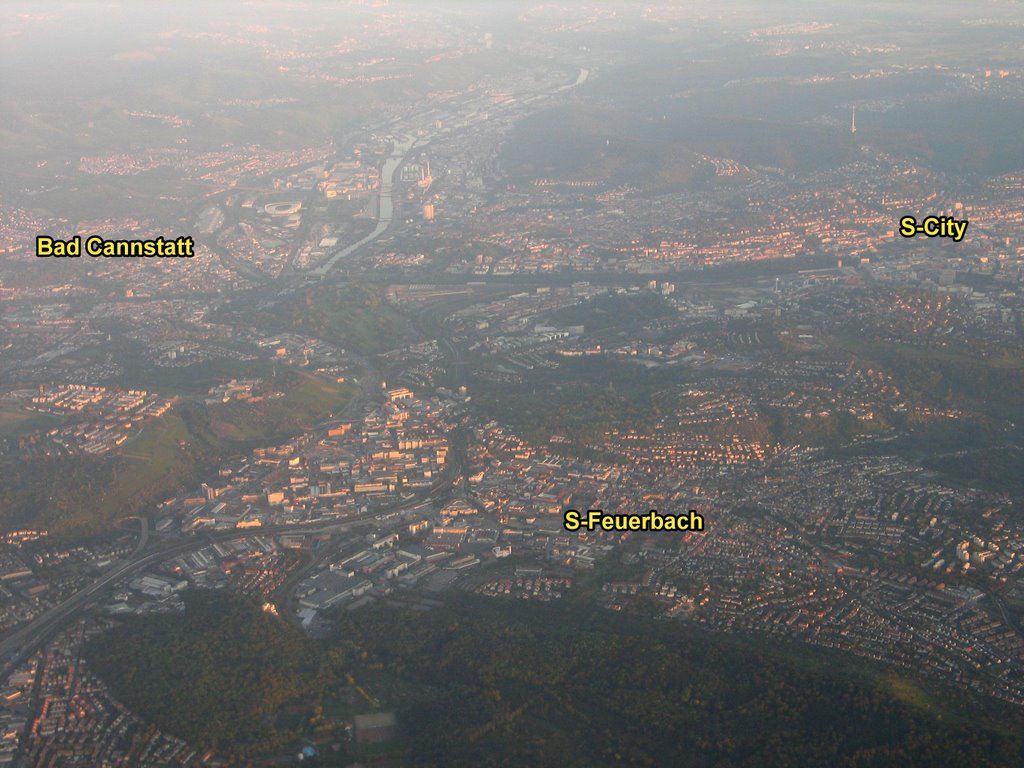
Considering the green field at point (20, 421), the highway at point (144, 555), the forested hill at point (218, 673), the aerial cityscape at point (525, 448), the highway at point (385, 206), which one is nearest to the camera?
the forested hill at point (218, 673)

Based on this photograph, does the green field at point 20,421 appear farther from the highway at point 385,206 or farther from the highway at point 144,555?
the highway at point 385,206

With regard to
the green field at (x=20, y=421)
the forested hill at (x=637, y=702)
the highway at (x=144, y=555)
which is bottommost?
the highway at (x=144, y=555)

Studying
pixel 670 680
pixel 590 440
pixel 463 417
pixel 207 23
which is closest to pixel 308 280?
pixel 463 417

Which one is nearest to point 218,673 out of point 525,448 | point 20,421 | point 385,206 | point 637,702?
point 637,702

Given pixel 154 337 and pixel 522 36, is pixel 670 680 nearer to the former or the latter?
pixel 154 337

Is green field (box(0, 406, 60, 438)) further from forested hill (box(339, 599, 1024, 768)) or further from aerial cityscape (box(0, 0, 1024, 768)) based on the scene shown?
forested hill (box(339, 599, 1024, 768))

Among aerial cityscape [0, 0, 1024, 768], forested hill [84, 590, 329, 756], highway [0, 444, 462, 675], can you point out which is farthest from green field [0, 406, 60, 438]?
forested hill [84, 590, 329, 756]

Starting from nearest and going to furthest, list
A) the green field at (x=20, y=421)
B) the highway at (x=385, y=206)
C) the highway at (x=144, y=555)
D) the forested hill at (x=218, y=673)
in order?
the forested hill at (x=218, y=673) < the highway at (x=144, y=555) < the green field at (x=20, y=421) < the highway at (x=385, y=206)

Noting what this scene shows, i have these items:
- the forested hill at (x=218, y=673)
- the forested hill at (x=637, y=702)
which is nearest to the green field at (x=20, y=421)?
the forested hill at (x=218, y=673)
